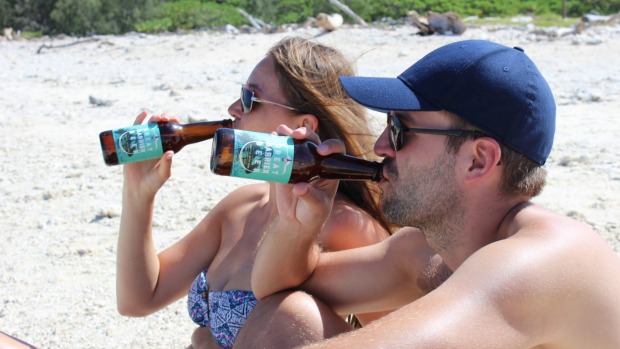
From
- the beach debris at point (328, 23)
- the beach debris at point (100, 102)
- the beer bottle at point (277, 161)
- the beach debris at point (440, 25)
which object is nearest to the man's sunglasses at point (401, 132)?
the beer bottle at point (277, 161)

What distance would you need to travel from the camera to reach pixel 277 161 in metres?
2.70

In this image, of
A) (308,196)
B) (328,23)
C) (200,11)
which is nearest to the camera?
(308,196)

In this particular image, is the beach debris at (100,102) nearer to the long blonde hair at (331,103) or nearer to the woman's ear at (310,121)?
the long blonde hair at (331,103)

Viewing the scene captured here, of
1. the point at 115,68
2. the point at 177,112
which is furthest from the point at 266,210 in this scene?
the point at 115,68

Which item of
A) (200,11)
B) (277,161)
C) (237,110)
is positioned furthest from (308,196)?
(200,11)

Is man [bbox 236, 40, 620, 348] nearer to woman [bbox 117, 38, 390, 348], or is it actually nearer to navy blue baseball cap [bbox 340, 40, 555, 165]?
navy blue baseball cap [bbox 340, 40, 555, 165]

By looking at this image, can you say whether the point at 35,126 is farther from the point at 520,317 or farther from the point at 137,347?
the point at 520,317

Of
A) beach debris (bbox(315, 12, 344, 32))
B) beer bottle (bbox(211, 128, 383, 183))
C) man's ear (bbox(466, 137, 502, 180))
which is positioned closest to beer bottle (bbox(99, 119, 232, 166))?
beer bottle (bbox(211, 128, 383, 183))

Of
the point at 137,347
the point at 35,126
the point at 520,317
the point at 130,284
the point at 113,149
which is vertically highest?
the point at 520,317

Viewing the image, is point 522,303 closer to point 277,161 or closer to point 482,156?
point 482,156

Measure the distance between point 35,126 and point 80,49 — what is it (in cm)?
1022

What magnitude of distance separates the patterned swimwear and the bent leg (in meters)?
0.18

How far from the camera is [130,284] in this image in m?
3.56

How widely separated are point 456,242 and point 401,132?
35 cm
